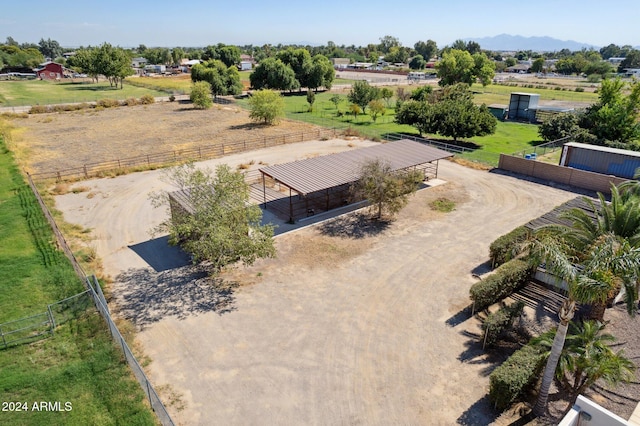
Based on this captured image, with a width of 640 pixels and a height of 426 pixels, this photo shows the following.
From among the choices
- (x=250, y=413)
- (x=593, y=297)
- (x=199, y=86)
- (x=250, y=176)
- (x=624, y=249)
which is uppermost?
(x=199, y=86)

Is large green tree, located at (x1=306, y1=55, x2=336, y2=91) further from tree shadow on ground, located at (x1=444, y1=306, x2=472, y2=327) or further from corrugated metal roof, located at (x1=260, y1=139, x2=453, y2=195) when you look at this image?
tree shadow on ground, located at (x1=444, y1=306, x2=472, y2=327)

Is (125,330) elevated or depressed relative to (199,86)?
depressed

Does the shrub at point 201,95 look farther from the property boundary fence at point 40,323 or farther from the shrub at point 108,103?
the property boundary fence at point 40,323

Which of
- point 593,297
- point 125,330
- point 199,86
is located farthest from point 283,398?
point 199,86

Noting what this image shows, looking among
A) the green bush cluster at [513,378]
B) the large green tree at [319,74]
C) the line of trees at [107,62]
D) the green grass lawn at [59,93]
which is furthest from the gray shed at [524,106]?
the line of trees at [107,62]

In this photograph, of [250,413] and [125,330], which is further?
[125,330]

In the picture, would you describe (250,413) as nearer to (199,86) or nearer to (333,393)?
(333,393)
